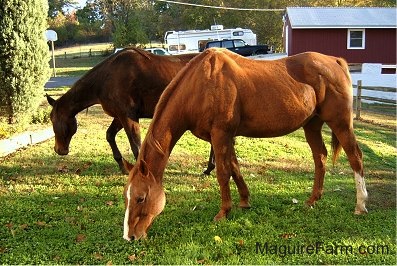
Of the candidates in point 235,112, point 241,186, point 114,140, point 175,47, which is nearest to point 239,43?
point 175,47

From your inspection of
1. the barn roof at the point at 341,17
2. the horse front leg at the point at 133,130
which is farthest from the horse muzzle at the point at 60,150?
the barn roof at the point at 341,17

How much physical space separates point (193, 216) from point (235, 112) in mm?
1351

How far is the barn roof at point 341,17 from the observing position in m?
25.9

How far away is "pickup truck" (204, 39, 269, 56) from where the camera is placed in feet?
101

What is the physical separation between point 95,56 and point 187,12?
36.4ft

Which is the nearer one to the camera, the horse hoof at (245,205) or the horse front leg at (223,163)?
the horse front leg at (223,163)

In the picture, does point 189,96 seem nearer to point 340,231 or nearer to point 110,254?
point 110,254

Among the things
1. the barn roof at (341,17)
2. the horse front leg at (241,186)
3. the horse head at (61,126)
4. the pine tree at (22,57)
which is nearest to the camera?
the horse front leg at (241,186)

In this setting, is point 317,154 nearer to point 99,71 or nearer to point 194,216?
point 194,216

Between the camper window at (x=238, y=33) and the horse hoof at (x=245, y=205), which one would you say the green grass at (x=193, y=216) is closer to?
the horse hoof at (x=245, y=205)

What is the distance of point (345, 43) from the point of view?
26391 mm

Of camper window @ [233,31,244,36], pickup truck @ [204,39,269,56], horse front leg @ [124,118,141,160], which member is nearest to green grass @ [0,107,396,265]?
horse front leg @ [124,118,141,160]

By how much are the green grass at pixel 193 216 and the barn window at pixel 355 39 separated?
20.3 m

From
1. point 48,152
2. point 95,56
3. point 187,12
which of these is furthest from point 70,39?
point 48,152
